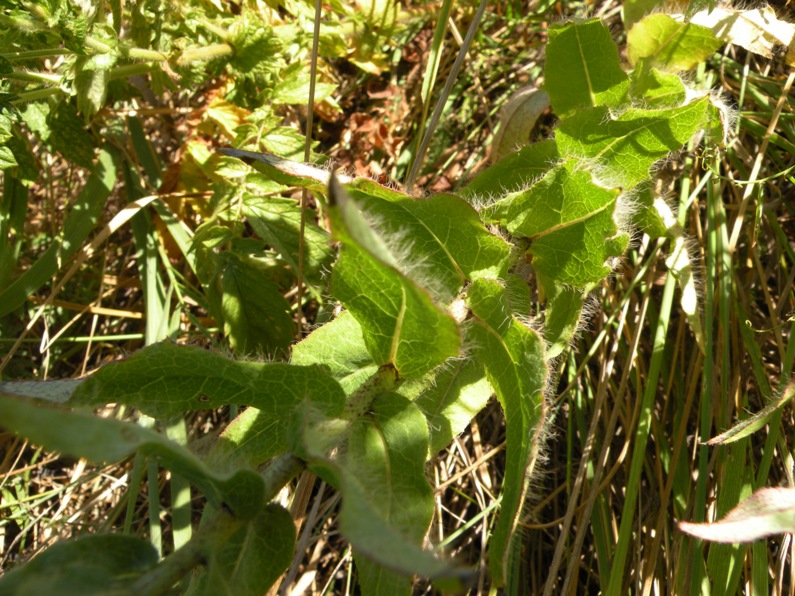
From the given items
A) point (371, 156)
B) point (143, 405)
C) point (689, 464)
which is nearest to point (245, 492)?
point (143, 405)

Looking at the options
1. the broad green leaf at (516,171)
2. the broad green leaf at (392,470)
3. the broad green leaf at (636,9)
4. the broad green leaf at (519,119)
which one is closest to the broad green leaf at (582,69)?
the broad green leaf at (516,171)

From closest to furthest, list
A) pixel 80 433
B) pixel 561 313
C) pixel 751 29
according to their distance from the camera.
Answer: pixel 80 433, pixel 561 313, pixel 751 29

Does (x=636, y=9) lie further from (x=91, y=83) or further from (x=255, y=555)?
(x=255, y=555)

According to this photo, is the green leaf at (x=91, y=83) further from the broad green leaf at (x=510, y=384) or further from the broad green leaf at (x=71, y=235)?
the broad green leaf at (x=510, y=384)

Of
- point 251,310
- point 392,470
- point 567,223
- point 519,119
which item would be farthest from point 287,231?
point 392,470

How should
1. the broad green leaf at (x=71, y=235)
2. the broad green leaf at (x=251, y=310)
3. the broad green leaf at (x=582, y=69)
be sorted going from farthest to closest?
the broad green leaf at (x=71, y=235) → the broad green leaf at (x=251, y=310) → the broad green leaf at (x=582, y=69)

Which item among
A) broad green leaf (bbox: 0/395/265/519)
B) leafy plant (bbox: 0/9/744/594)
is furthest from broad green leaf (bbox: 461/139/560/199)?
broad green leaf (bbox: 0/395/265/519)

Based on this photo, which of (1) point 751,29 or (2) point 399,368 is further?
(1) point 751,29

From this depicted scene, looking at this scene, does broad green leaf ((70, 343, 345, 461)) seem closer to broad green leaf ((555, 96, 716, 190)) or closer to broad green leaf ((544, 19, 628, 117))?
broad green leaf ((555, 96, 716, 190))
